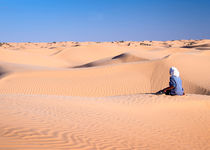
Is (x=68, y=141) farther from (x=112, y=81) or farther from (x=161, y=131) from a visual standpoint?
(x=112, y=81)

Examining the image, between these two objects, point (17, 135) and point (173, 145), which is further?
point (173, 145)

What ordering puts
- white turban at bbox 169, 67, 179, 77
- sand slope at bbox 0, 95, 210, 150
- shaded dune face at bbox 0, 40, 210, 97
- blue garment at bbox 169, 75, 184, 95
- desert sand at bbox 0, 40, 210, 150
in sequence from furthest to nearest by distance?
shaded dune face at bbox 0, 40, 210, 97 < blue garment at bbox 169, 75, 184, 95 < white turban at bbox 169, 67, 179, 77 < desert sand at bbox 0, 40, 210, 150 < sand slope at bbox 0, 95, 210, 150

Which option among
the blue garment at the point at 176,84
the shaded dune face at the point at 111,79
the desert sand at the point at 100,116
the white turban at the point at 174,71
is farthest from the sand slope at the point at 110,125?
the shaded dune face at the point at 111,79

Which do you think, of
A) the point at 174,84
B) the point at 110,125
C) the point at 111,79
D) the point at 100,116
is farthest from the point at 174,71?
the point at 111,79

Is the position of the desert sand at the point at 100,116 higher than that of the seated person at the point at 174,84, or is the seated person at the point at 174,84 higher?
the seated person at the point at 174,84

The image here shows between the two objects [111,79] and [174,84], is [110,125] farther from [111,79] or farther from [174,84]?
[111,79]

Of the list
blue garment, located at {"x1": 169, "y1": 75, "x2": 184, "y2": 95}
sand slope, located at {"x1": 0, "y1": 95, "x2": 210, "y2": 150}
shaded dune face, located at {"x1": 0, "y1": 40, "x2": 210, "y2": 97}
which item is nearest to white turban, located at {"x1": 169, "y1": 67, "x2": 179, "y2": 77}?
blue garment, located at {"x1": 169, "y1": 75, "x2": 184, "y2": 95}

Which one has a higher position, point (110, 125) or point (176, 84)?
point (176, 84)

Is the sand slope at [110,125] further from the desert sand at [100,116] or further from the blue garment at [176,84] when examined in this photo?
the blue garment at [176,84]

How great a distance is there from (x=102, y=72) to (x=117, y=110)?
10491 mm

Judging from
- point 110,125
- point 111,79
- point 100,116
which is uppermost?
point 111,79

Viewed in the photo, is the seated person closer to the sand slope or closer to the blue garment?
the blue garment

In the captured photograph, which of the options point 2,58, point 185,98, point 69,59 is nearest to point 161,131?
point 185,98

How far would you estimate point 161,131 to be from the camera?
608 cm
